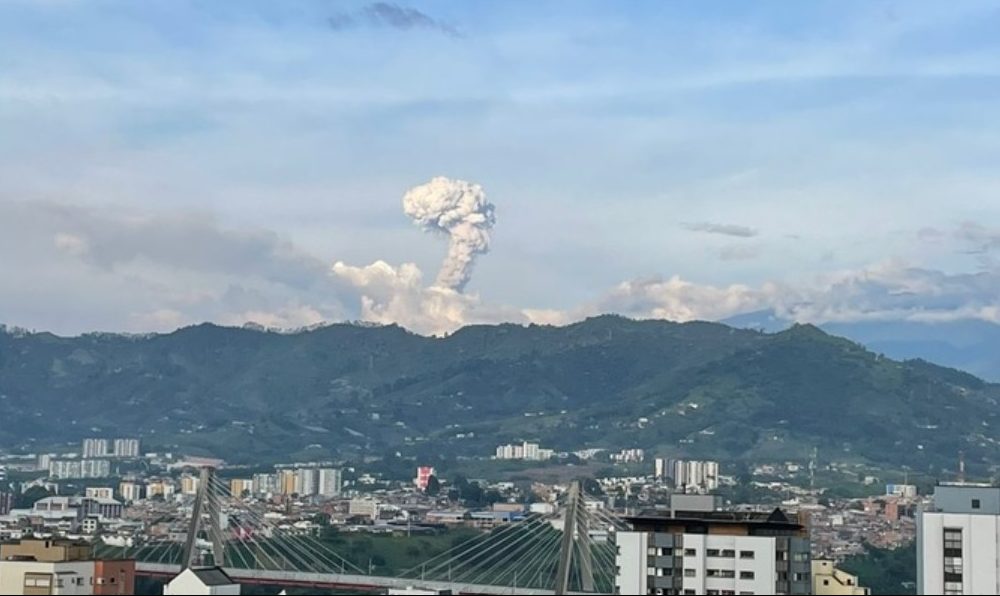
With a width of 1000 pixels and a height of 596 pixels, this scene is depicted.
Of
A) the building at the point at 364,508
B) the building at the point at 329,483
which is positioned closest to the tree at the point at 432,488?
the building at the point at 329,483

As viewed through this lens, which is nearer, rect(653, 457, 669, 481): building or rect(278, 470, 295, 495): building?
rect(278, 470, 295, 495): building

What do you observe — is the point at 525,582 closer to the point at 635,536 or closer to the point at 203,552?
the point at 203,552

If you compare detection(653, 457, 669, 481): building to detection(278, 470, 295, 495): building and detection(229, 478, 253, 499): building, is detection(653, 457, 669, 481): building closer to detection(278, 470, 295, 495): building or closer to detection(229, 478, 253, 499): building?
detection(278, 470, 295, 495): building

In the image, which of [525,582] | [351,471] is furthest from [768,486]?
[525,582]

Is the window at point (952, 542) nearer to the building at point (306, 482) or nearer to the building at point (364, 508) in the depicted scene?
the building at point (364, 508)

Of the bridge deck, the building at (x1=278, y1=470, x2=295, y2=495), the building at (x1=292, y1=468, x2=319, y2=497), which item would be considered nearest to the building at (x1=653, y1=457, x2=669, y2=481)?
the building at (x1=292, y1=468, x2=319, y2=497)

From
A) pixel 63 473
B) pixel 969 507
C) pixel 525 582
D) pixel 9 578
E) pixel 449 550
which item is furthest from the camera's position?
pixel 63 473
